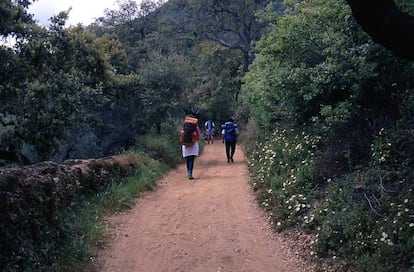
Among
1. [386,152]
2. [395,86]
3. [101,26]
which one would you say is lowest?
[386,152]

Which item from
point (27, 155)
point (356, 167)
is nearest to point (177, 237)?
point (356, 167)

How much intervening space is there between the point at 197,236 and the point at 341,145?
2970 mm

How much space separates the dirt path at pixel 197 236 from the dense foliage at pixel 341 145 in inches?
19.0

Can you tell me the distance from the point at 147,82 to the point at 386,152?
44.1 ft

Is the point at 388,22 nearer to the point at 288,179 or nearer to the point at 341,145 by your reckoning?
the point at 341,145

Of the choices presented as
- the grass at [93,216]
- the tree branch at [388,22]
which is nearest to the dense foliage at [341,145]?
the tree branch at [388,22]

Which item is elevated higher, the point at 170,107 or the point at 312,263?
the point at 170,107

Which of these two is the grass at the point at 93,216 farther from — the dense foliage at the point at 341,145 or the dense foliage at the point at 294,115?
the dense foliage at the point at 341,145

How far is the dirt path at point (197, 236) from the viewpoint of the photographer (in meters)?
6.02

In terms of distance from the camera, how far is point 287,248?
6.58 metres

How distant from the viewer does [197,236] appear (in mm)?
7148

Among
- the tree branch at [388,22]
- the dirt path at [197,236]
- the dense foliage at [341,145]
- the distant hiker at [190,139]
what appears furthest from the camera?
the distant hiker at [190,139]

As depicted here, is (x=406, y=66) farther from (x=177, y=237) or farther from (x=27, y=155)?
(x=27, y=155)

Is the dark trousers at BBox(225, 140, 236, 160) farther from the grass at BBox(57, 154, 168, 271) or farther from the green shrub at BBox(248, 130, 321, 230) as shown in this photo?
the green shrub at BBox(248, 130, 321, 230)
